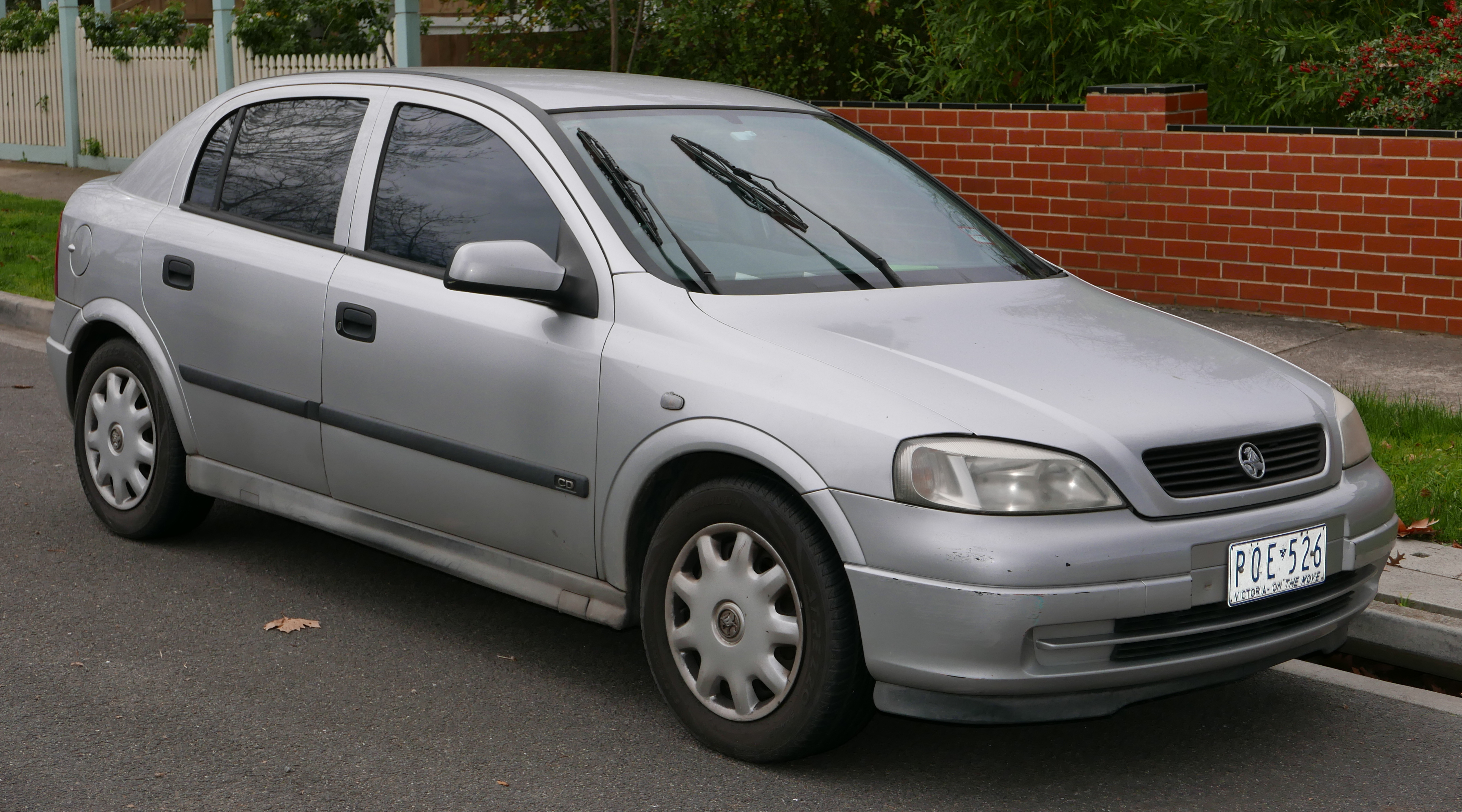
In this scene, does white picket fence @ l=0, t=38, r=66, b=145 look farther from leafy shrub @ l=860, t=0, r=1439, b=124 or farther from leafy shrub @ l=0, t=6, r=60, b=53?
leafy shrub @ l=860, t=0, r=1439, b=124

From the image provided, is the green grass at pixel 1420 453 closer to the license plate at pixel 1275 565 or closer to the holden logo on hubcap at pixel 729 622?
the license plate at pixel 1275 565

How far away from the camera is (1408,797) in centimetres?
390

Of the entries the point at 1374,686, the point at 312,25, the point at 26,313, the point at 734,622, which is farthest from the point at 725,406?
the point at 312,25

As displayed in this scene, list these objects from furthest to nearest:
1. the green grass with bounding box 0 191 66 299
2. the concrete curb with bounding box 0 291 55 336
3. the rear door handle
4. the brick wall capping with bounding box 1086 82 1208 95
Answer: the green grass with bounding box 0 191 66 299 → the concrete curb with bounding box 0 291 55 336 → the brick wall capping with bounding box 1086 82 1208 95 → the rear door handle

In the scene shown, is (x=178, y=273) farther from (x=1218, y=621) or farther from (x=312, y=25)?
(x=312, y=25)

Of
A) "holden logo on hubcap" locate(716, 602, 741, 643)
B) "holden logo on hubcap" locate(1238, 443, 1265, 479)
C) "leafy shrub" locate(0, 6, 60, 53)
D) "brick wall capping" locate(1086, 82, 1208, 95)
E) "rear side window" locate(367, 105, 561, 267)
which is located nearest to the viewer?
"holden logo on hubcap" locate(1238, 443, 1265, 479)

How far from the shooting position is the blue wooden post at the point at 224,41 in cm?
1736

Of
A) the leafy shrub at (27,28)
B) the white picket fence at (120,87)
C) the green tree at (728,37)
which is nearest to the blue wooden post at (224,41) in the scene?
the white picket fence at (120,87)

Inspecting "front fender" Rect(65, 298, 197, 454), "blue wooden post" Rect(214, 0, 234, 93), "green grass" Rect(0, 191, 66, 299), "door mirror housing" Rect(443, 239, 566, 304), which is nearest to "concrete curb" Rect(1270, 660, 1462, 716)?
"door mirror housing" Rect(443, 239, 566, 304)

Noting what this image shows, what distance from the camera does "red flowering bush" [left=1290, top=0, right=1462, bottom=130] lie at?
30.7ft

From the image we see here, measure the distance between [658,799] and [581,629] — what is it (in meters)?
1.35

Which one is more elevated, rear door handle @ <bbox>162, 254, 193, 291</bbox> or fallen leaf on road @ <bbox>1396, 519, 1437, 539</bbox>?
rear door handle @ <bbox>162, 254, 193, 291</bbox>

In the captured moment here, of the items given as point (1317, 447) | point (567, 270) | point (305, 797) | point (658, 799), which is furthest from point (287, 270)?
point (1317, 447)

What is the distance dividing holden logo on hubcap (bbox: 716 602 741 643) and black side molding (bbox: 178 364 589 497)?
510 millimetres
